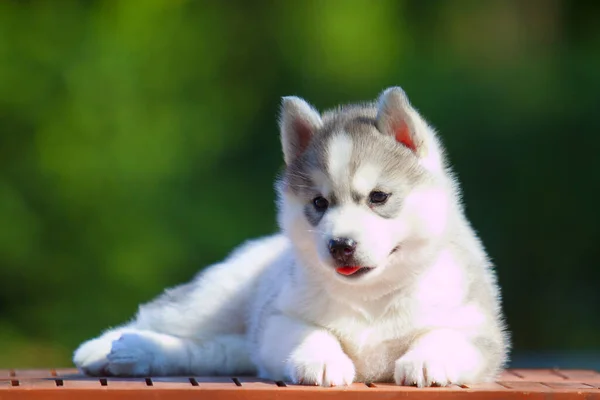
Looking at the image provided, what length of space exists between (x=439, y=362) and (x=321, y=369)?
1.22 ft

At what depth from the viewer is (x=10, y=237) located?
7551 mm

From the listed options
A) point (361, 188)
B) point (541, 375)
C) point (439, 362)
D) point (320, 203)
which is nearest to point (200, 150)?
point (541, 375)

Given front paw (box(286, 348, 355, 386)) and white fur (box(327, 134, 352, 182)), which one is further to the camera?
white fur (box(327, 134, 352, 182))

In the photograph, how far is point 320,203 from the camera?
3332mm

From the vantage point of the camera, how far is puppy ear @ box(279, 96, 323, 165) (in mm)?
3570

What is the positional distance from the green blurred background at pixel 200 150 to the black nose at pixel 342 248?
4.35m

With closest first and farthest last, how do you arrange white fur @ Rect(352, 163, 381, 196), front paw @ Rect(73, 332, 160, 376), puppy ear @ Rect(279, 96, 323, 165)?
white fur @ Rect(352, 163, 381, 196) < puppy ear @ Rect(279, 96, 323, 165) < front paw @ Rect(73, 332, 160, 376)

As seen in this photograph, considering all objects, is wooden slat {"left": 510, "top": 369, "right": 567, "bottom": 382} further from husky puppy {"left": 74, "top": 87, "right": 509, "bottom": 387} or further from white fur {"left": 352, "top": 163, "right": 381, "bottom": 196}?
white fur {"left": 352, "top": 163, "right": 381, "bottom": 196}

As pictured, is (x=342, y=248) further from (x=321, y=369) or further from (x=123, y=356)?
(x=123, y=356)

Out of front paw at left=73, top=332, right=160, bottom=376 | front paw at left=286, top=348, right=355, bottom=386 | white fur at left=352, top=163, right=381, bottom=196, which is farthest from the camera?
front paw at left=73, top=332, right=160, bottom=376

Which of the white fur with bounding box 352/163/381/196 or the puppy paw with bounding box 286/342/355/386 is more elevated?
the white fur with bounding box 352/163/381/196

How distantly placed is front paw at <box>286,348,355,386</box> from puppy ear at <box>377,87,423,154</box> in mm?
782

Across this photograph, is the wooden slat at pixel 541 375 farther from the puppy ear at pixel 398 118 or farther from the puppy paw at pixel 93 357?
the puppy paw at pixel 93 357

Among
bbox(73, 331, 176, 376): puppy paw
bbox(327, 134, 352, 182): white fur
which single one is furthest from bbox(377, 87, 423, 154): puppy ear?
bbox(73, 331, 176, 376): puppy paw
